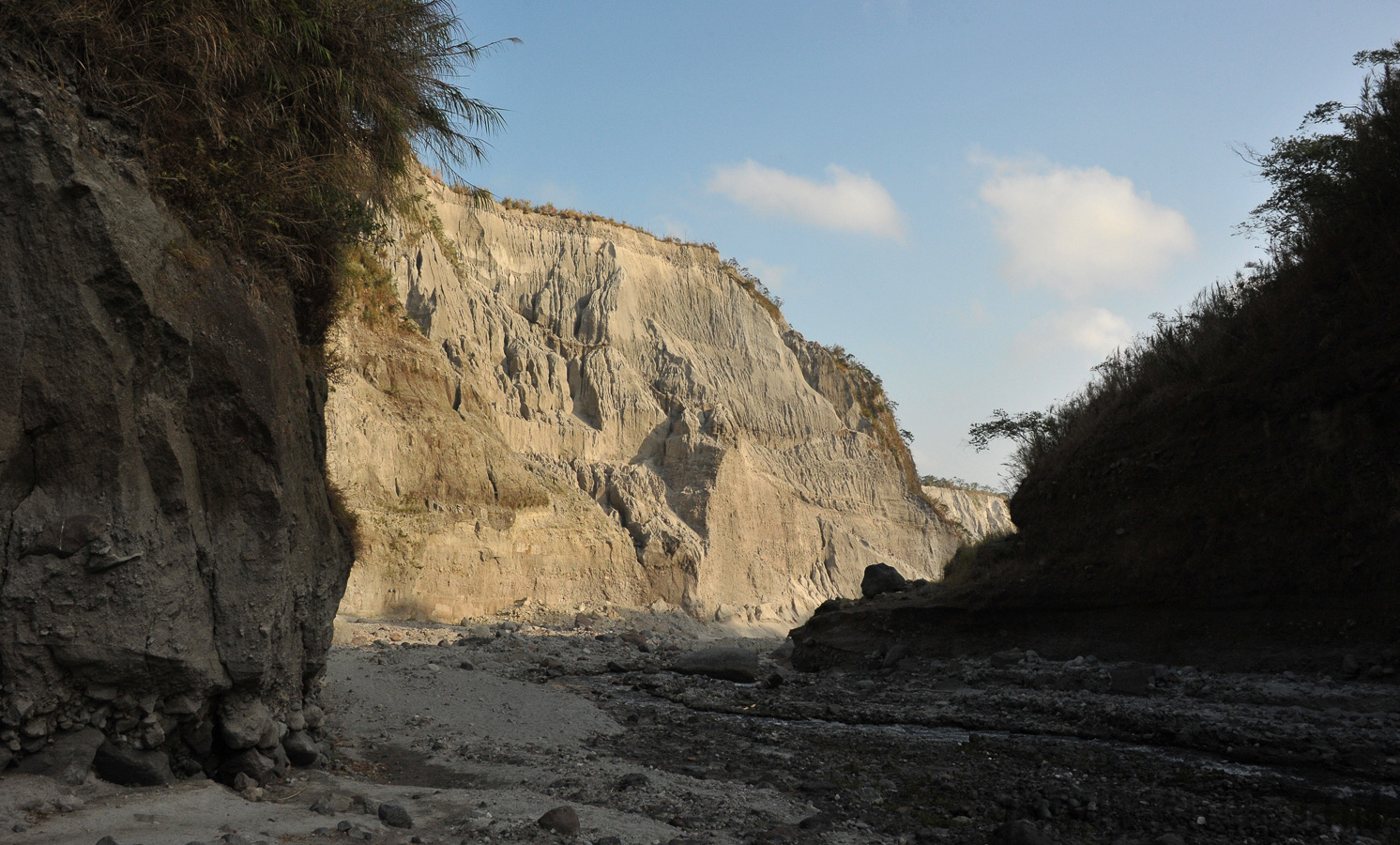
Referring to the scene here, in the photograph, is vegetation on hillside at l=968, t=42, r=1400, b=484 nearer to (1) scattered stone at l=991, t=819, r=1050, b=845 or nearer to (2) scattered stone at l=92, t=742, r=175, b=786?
(1) scattered stone at l=991, t=819, r=1050, b=845

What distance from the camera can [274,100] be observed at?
254 inches

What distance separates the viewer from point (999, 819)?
626cm

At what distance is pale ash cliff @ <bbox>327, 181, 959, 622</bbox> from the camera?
21.0 metres

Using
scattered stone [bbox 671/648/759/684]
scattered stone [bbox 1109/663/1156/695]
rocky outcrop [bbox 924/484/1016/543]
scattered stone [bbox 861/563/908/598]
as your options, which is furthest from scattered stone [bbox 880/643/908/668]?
rocky outcrop [bbox 924/484/1016/543]

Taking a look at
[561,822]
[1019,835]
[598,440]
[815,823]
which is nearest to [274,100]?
[561,822]

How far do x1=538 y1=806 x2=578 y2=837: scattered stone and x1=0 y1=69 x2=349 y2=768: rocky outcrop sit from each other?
2248 mm

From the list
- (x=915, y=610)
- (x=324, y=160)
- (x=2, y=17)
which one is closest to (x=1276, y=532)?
(x=915, y=610)

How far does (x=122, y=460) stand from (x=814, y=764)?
629 cm

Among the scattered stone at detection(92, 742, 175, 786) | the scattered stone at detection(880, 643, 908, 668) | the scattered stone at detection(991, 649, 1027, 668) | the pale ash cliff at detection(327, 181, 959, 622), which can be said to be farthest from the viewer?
the pale ash cliff at detection(327, 181, 959, 622)

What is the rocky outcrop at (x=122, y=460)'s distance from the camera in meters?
4.60

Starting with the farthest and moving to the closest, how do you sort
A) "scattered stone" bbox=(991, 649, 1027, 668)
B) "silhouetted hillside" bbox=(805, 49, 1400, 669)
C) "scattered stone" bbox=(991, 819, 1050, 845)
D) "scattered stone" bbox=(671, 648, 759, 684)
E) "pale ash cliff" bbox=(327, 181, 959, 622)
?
"pale ash cliff" bbox=(327, 181, 959, 622) < "scattered stone" bbox=(671, 648, 759, 684) < "scattered stone" bbox=(991, 649, 1027, 668) < "silhouetted hillside" bbox=(805, 49, 1400, 669) < "scattered stone" bbox=(991, 819, 1050, 845)

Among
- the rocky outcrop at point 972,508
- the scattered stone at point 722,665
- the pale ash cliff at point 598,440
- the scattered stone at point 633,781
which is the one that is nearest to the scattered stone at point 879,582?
the scattered stone at point 722,665

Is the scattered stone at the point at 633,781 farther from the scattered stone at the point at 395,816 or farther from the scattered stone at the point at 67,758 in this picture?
the scattered stone at the point at 67,758

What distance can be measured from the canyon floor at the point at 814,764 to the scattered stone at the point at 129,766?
0.11 m
